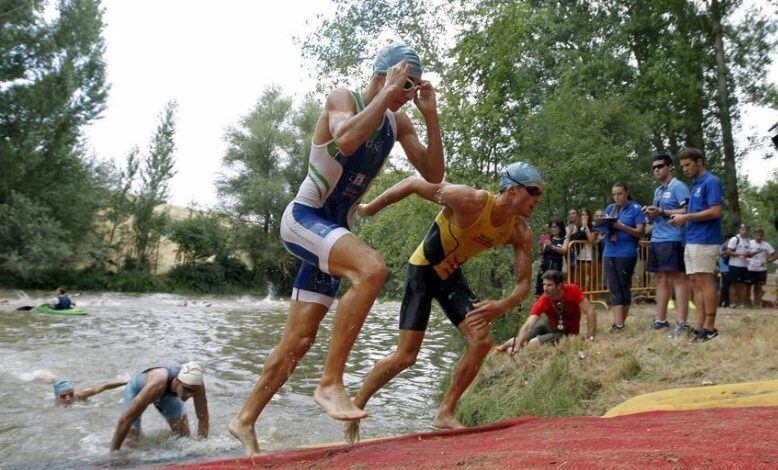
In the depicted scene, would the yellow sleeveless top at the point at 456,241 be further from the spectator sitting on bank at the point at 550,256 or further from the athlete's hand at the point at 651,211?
the spectator sitting on bank at the point at 550,256

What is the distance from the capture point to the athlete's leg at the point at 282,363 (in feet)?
15.0

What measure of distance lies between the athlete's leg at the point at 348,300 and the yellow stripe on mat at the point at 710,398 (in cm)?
208

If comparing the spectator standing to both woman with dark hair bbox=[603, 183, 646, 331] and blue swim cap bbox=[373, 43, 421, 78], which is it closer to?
woman with dark hair bbox=[603, 183, 646, 331]

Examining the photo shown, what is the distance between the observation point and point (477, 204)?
5.36m

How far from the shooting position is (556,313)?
9727 millimetres

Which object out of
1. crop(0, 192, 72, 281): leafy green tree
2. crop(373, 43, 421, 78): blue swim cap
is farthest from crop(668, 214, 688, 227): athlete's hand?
crop(0, 192, 72, 281): leafy green tree

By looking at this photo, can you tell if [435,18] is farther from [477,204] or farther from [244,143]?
[244,143]

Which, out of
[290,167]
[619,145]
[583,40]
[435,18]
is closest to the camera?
[435,18]

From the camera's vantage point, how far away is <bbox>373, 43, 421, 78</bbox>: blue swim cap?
4405 millimetres

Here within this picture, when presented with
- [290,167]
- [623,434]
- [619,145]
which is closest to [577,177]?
[619,145]

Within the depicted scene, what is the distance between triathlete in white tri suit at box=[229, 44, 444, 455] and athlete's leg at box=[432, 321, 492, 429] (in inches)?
50.7

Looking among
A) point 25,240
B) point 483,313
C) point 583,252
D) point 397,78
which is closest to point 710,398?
point 483,313

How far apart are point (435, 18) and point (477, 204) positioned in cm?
1335

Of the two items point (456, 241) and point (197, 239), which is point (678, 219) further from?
point (197, 239)
